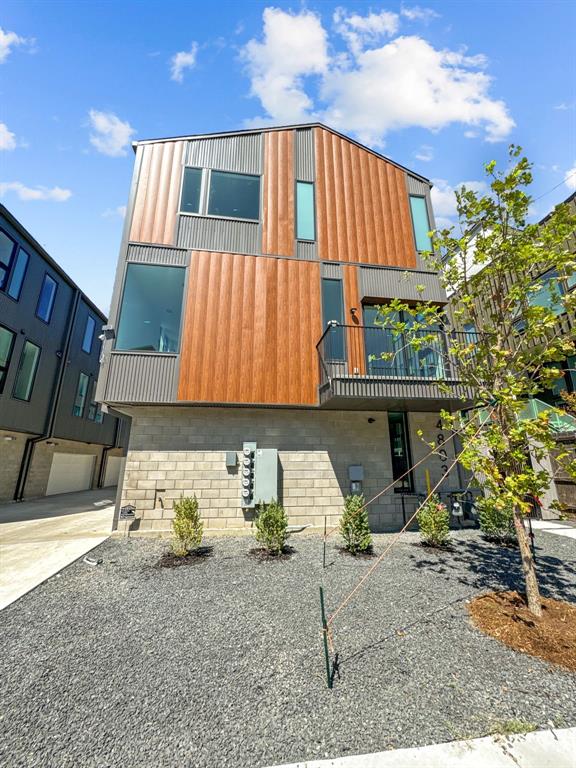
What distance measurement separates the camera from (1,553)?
22.3 ft

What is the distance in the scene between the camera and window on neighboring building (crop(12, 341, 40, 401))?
14.3 metres

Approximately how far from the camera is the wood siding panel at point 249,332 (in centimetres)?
873

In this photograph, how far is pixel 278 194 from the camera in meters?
10.6

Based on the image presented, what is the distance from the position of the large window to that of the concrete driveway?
508cm

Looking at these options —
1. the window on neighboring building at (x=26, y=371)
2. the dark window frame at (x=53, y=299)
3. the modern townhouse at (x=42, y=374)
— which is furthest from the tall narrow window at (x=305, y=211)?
the window on neighboring building at (x=26, y=371)

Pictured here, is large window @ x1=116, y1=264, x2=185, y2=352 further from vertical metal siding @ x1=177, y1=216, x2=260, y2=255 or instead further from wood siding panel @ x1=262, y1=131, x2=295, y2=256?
wood siding panel @ x1=262, y1=131, x2=295, y2=256

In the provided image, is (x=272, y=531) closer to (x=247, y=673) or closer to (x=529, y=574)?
(x=247, y=673)

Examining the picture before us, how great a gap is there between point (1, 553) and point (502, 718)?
920 centimetres

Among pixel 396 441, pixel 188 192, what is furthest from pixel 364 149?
pixel 396 441

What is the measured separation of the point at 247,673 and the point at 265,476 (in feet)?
17.2

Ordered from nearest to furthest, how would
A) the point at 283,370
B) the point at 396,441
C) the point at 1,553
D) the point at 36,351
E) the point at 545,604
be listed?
the point at 545,604, the point at 1,553, the point at 283,370, the point at 396,441, the point at 36,351

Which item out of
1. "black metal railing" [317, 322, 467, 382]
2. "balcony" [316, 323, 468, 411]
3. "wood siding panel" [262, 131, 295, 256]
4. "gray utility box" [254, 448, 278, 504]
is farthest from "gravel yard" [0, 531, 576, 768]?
"wood siding panel" [262, 131, 295, 256]

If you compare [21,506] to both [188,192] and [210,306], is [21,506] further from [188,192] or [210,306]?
[188,192]

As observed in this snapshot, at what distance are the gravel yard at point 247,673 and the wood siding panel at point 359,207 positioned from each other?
9.48 metres
